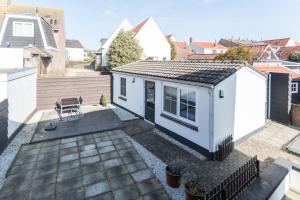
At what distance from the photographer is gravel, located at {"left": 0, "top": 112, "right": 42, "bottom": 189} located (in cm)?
709

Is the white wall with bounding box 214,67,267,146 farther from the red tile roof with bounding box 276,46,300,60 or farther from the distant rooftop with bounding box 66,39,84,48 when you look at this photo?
the distant rooftop with bounding box 66,39,84,48

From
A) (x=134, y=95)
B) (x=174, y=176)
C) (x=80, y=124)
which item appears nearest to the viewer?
(x=174, y=176)

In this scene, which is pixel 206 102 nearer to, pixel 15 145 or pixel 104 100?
pixel 15 145

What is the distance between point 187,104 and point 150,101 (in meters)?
3.46

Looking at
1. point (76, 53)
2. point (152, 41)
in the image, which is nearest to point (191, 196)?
point (152, 41)

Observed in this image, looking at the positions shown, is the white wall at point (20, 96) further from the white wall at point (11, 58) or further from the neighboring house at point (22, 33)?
the neighboring house at point (22, 33)

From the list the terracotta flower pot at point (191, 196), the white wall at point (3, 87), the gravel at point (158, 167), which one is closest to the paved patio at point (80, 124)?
the white wall at point (3, 87)

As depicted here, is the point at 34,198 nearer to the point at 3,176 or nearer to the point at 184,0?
the point at 3,176

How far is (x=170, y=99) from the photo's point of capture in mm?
9945

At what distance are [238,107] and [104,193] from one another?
21.7 ft

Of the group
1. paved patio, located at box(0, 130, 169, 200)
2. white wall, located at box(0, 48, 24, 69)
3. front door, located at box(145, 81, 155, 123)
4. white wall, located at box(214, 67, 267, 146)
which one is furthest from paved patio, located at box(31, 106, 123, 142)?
white wall, located at box(214, 67, 267, 146)

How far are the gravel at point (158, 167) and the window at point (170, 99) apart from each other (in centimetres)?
234

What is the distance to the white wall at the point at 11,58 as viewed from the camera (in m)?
14.9

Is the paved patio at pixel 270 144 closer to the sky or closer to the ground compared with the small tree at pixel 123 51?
closer to the ground
